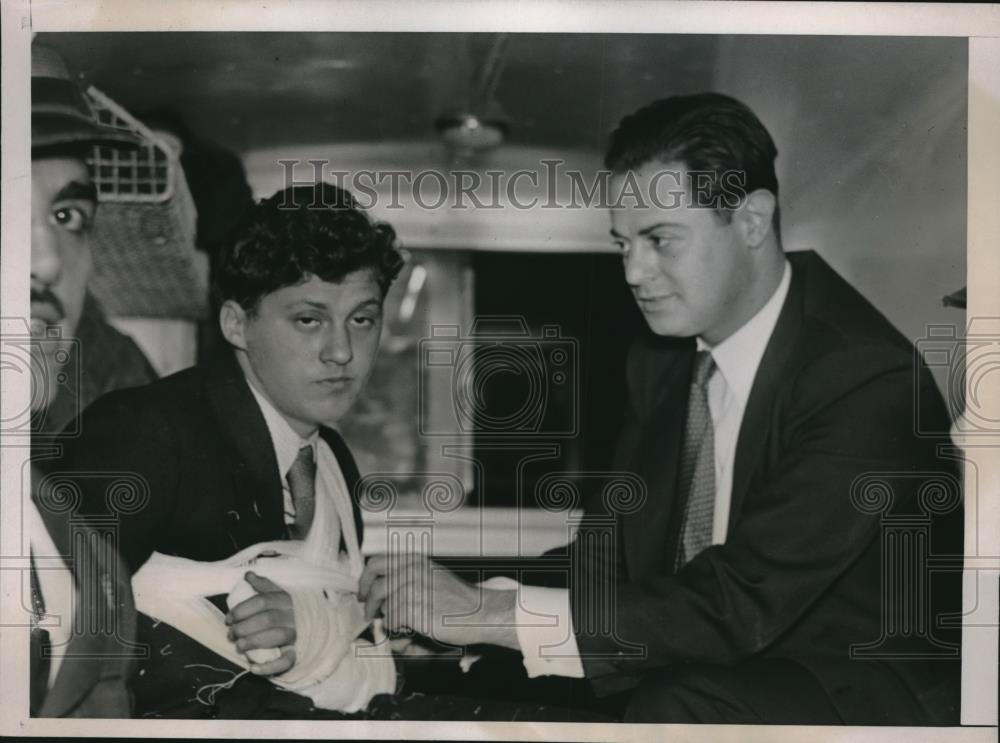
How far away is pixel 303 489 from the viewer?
6.75ft

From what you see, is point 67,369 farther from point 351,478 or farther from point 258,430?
point 351,478

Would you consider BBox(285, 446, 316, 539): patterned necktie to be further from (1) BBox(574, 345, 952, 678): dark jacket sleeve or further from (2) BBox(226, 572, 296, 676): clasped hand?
(1) BBox(574, 345, 952, 678): dark jacket sleeve

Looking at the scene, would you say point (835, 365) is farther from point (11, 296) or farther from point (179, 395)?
point (11, 296)

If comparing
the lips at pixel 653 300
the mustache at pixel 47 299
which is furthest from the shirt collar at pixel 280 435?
the lips at pixel 653 300

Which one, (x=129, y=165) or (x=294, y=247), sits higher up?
(x=129, y=165)

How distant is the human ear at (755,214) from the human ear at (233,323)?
1.08 m

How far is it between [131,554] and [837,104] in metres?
1.80

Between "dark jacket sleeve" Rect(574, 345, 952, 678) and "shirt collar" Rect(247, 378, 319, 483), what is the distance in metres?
0.71

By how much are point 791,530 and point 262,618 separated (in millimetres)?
1132

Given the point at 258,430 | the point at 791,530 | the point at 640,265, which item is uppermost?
the point at 640,265

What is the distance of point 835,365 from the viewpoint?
202 centimetres

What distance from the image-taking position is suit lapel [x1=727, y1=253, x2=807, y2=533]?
202cm

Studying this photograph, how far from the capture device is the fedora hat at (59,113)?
6.81ft

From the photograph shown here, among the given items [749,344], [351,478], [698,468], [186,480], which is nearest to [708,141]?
[749,344]
